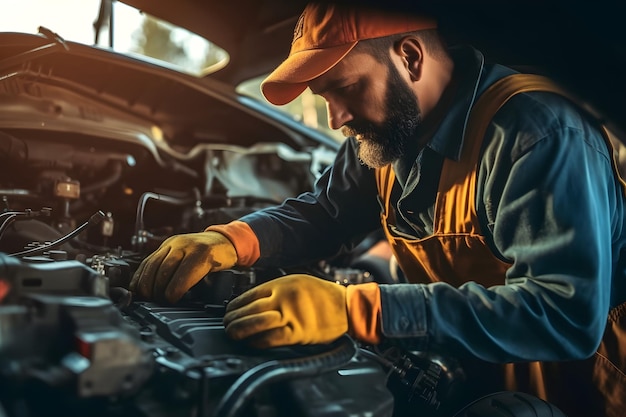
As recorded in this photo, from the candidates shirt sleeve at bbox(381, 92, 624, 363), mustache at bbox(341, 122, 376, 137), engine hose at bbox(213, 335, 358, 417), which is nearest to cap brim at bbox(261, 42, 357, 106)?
mustache at bbox(341, 122, 376, 137)

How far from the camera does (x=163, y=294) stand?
905 mm

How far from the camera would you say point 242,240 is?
1.05m

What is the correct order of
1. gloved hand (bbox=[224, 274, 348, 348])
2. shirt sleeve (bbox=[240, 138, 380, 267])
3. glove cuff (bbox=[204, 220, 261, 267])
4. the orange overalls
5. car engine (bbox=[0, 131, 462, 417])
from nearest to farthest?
car engine (bbox=[0, 131, 462, 417]) → gloved hand (bbox=[224, 274, 348, 348]) → the orange overalls → glove cuff (bbox=[204, 220, 261, 267]) → shirt sleeve (bbox=[240, 138, 380, 267])

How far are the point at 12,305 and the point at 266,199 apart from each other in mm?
907

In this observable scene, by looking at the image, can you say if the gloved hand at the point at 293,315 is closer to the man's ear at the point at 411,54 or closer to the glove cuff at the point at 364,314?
the glove cuff at the point at 364,314

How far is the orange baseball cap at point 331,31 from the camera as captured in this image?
34.8 inches

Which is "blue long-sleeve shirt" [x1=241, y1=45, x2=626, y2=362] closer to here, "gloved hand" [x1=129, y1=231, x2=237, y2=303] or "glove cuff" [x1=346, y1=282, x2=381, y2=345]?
"glove cuff" [x1=346, y1=282, x2=381, y2=345]

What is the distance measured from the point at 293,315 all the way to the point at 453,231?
1.08 ft

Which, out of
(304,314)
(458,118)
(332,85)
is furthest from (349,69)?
(304,314)

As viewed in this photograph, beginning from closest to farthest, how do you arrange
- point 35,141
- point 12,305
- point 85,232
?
1. point 12,305
2. point 85,232
3. point 35,141

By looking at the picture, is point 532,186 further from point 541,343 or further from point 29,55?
point 29,55

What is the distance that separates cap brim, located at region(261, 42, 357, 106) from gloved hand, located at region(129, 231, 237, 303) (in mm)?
289

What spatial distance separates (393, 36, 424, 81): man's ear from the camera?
91 centimetres

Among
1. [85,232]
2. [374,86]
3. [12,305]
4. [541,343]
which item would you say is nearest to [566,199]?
[541,343]
